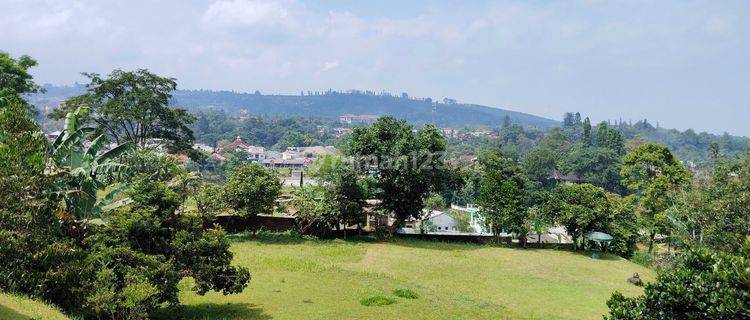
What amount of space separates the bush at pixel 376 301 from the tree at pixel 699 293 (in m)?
7.77

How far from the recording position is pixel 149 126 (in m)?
31.8

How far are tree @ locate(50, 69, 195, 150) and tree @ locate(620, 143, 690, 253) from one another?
2644 centimetres

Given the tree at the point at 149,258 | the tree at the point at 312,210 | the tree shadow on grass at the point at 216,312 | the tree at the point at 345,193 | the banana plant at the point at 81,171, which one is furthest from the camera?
the tree at the point at 345,193

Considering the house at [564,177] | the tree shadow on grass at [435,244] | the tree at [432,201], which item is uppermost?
the tree at [432,201]

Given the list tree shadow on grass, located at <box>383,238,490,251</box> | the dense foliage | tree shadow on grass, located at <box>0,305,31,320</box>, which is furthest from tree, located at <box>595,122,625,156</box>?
tree shadow on grass, located at <box>0,305,31,320</box>

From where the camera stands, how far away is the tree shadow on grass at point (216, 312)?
1265cm

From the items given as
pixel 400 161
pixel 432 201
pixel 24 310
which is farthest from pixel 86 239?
pixel 432 201

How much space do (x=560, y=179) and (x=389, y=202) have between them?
6621 centimetres

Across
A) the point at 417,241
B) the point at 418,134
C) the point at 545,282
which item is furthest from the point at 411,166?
the point at 545,282

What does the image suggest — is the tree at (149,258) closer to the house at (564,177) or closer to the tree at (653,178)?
the tree at (653,178)

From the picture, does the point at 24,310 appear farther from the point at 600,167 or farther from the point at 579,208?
the point at 600,167

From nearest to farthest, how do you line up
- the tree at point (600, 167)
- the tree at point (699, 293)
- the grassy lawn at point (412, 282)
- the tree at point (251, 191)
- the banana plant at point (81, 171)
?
the tree at point (699, 293) < the banana plant at point (81, 171) < the grassy lawn at point (412, 282) < the tree at point (251, 191) < the tree at point (600, 167)

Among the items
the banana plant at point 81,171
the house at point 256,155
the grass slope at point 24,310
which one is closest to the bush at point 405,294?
the banana plant at point 81,171

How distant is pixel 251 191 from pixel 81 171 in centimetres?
1148
